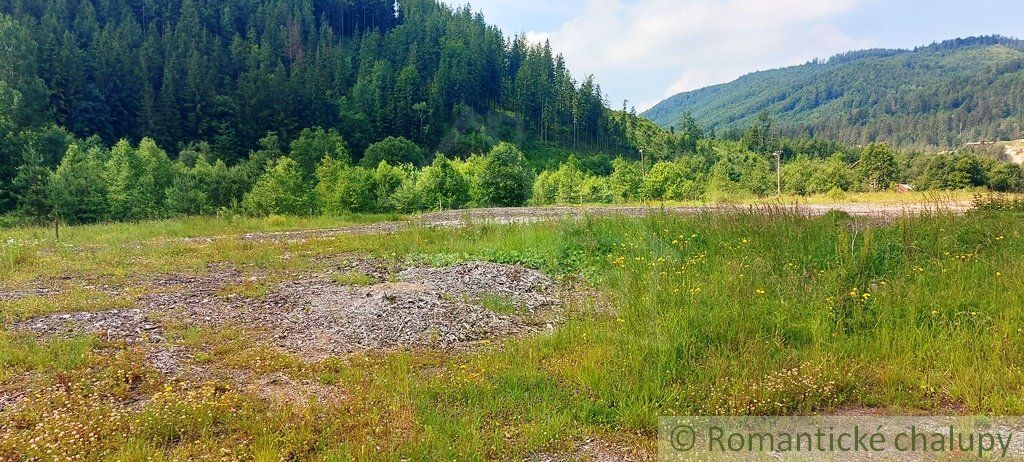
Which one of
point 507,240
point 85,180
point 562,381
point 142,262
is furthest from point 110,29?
point 562,381

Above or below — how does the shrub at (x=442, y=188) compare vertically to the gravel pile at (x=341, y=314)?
above

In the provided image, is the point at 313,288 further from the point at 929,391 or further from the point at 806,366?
the point at 929,391

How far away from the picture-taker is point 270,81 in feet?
281

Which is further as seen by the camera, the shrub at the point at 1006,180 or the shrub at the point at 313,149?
the shrub at the point at 313,149

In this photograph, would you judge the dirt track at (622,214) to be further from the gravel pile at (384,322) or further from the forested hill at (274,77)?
the forested hill at (274,77)

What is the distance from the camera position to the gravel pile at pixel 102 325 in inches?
259

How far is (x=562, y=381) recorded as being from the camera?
16.0 ft

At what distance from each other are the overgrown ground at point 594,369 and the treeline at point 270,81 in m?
41.9

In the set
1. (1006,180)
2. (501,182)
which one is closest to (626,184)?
(501,182)

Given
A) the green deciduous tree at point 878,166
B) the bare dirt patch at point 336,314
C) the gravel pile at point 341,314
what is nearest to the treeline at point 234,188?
the bare dirt patch at point 336,314

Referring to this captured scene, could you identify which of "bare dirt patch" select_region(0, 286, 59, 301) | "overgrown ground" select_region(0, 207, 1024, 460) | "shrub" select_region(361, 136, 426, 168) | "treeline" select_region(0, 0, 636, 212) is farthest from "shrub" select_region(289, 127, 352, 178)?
"overgrown ground" select_region(0, 207, 1024, 460)

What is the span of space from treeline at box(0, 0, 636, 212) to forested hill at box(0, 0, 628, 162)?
270 mm

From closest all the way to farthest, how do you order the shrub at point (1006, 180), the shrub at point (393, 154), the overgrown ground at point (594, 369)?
1. the overgrown ground at point (594, 369)
2. the shrub at point (1006, 180)
3. the shrub at point (393, 154)

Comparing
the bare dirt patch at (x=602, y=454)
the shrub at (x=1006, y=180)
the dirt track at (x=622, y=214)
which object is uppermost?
the shrub at (x=1006, y=180)
